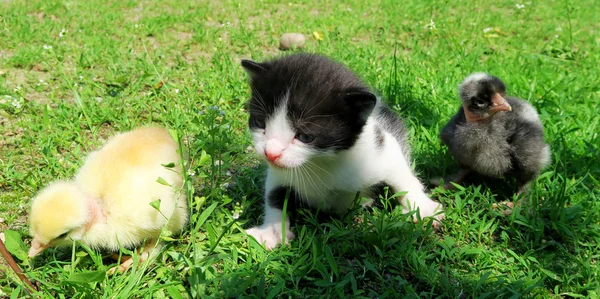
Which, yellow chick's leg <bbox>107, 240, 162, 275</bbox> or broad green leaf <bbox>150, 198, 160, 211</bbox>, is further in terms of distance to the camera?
yellow chick's leg <bbox>107, 240, 162, 275</bbox>

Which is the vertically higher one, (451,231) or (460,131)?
(460,131)

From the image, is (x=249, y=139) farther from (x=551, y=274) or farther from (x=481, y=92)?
(x=551, y=274)

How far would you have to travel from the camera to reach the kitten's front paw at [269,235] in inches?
114

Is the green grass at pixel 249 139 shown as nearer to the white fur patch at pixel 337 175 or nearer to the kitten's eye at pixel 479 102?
the white fur patch at pixel 337 175

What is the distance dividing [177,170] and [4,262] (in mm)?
1021

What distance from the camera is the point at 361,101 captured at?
A: 2605 mm

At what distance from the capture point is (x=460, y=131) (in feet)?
11.3

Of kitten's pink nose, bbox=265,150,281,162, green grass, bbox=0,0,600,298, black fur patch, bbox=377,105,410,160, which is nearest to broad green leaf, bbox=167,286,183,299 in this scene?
green grass, bbox=0,0,600,298

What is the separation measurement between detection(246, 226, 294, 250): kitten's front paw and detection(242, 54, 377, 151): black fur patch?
2.03ft

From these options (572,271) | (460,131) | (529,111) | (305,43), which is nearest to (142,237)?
(460,131)

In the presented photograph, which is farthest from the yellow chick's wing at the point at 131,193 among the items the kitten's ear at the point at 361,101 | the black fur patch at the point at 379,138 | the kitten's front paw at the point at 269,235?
the black fur patch at the point at 379,138

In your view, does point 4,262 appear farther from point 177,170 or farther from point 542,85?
point 542,85

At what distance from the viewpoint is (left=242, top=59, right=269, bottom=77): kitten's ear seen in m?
2.81

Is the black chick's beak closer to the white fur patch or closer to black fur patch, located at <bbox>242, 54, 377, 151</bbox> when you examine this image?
the white fur patch
